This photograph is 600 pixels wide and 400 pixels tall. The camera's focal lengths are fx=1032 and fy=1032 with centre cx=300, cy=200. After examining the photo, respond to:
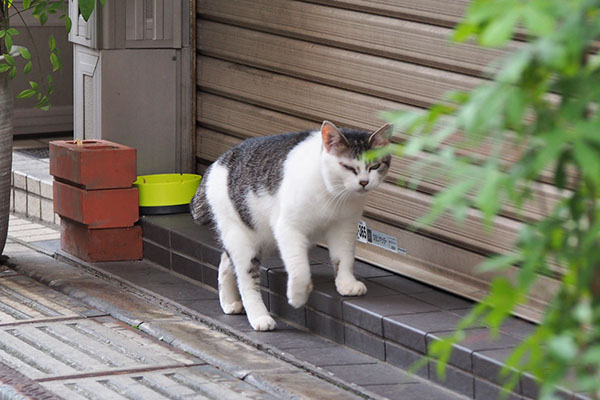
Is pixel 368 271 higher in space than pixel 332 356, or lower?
higher

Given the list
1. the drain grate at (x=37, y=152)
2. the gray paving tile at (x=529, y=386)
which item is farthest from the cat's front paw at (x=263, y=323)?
the drain grate at (x=37, y=152)

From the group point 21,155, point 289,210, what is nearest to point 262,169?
point 289,210

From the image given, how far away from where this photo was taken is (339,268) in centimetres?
454

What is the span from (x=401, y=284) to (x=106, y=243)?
5.94 ft

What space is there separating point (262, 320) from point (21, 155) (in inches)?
144

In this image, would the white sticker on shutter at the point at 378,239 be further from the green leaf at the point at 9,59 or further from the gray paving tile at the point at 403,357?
the green leaf at the point at 9,59

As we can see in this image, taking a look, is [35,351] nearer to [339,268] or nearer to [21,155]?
[339,268]

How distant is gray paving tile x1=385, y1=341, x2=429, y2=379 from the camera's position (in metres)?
4.04

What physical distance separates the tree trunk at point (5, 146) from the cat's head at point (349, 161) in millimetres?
2044

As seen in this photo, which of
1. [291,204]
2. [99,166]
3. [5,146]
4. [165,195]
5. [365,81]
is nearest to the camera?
[291,204]

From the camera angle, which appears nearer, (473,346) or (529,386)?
(529,386)

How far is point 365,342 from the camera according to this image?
433cm

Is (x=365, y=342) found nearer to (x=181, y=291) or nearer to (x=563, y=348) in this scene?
(x=181, y=291)

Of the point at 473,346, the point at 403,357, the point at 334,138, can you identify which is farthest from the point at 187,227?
the point at 473,346
